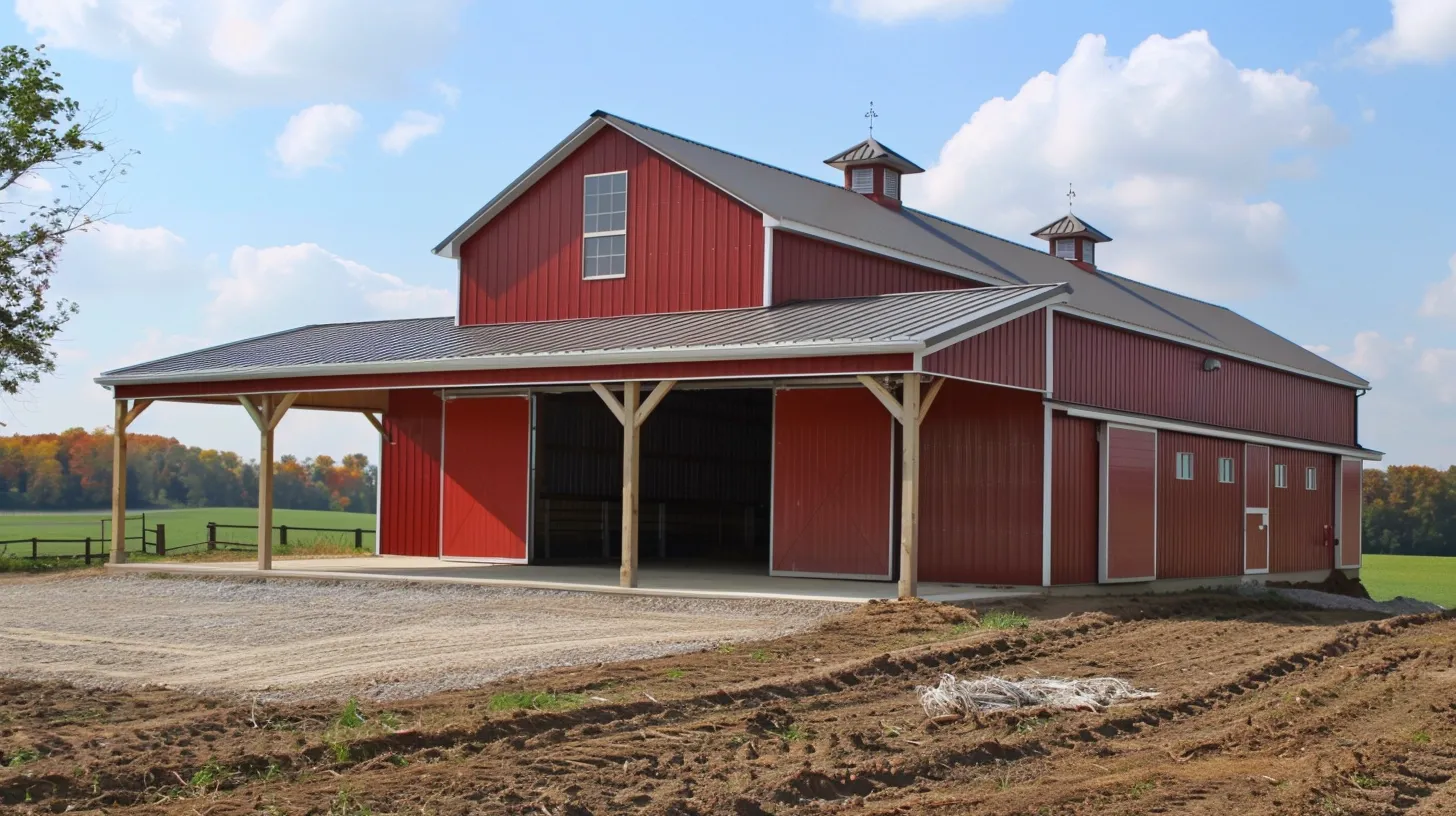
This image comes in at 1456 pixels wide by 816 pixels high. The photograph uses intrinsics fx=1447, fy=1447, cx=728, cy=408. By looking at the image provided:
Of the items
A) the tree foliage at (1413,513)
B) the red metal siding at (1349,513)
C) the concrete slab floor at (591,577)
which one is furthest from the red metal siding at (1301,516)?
the tree foliage at (1413,513)

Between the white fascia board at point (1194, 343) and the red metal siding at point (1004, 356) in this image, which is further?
the white fascia board at point (1194, 343)

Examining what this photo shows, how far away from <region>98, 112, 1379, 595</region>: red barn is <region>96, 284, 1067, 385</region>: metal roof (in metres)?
0.07

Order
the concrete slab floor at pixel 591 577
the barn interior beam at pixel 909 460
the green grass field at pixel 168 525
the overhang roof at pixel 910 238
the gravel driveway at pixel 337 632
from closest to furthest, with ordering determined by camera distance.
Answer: the gravel driveway at pixel 337 632 → the barn interior beam at pixel 909 460 → the concrete slab floor at pixel 591 577 → the overhang roof at pixel 910 238 → the green grass field at pixel 168 525

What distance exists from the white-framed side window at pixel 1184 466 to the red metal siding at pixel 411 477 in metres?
12.0

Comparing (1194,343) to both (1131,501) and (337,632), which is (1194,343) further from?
(337,632)

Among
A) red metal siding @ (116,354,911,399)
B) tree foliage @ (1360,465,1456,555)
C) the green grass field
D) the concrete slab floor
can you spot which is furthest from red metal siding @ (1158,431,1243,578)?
tree foliage @ (1360,465,1456,555)

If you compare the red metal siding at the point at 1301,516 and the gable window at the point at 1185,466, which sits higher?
the gable window at the point at 1185,466

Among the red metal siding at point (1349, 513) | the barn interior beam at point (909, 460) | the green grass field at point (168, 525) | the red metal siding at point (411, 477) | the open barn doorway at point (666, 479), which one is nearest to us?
the barn interior beam at point (909, 460)

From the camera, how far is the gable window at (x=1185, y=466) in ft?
73.8

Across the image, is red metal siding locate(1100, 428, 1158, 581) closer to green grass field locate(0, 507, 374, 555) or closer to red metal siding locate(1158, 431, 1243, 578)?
red metal siding locate(1158, 431, 1243, 578)

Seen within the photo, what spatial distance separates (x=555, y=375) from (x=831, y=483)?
13.3 feet

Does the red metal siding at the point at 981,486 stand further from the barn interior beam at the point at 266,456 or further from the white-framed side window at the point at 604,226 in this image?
the barn interior beam at the point at 266,456

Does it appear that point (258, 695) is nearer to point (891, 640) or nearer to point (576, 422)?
point (891, 640)

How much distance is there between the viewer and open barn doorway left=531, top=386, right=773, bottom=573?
77.3ft
